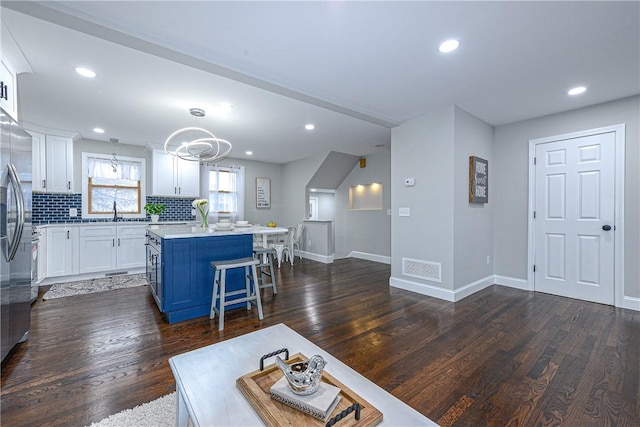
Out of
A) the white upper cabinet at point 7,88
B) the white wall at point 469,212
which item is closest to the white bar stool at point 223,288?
the white upper cabinet at point 7,88

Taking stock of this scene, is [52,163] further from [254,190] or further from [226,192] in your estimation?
[254,190]

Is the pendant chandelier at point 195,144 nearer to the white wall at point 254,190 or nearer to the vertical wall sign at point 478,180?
the white wall at point 254,190

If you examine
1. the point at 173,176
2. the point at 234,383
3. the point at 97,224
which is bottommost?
the point at 234,383

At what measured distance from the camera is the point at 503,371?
200 centimetres

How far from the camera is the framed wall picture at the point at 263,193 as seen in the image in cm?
720

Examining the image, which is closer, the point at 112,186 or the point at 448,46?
the point at 448,46

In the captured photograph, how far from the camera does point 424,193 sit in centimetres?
377

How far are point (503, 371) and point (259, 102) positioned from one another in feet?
11.7

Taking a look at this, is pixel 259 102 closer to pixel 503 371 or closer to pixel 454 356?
pixel 454 356

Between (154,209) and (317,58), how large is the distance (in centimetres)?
441

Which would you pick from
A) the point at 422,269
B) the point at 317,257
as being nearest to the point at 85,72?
the point at 422,269

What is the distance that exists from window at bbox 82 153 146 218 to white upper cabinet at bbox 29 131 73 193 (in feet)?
1.26

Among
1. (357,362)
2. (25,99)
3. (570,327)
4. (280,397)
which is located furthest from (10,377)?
(570,327)

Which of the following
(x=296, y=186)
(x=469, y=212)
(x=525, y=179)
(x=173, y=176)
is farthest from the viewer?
(x=296, y=186)
